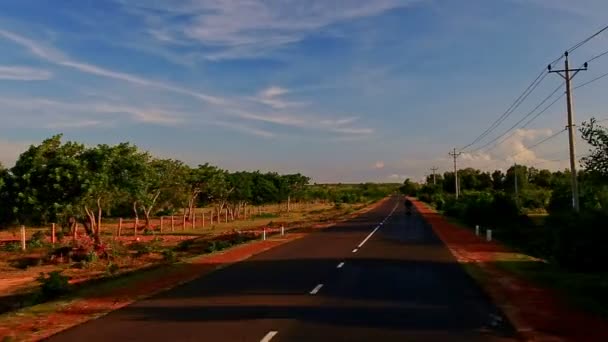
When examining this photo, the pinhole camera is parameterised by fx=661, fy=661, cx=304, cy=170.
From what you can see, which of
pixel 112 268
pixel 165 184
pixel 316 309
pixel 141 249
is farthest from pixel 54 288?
pixel 165 184

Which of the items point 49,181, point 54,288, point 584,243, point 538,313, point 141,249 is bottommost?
point 141,249

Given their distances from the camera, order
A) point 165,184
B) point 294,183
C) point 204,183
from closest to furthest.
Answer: point 165,184 → point 204,183 → point 294,183

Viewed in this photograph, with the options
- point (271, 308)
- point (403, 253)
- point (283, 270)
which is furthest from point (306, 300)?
point (403, 253)

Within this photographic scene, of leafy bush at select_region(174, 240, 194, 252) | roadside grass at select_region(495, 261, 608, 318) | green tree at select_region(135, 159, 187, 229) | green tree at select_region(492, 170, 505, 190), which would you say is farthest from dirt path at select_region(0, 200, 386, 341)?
green tree at select_region(492, 170, 505, 190)

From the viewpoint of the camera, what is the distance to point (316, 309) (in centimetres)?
1293

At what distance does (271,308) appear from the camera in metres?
13.2

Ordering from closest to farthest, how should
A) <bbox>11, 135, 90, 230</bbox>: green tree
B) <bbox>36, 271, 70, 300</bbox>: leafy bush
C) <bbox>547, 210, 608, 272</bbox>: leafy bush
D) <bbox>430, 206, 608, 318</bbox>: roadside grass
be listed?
<bbox>430, 206, 608, 318</bbox>: roadside grass, <bbox>36, 271, 70, 300</bbox>: leafy bush, <bbox>547, 210, 608, 272</bbox>: leafy bush, <bbox>11, 135, 90, 230</bbox>: green tree

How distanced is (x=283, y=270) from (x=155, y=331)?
10.7m

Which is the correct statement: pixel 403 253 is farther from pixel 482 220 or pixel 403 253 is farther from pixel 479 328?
pixel 482 220

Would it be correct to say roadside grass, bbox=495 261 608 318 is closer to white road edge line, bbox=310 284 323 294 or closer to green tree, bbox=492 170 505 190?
white road edge line, bbox=310 284 323 294

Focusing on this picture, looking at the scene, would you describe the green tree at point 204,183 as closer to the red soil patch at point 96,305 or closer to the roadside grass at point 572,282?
the red soil patch at point 96,305

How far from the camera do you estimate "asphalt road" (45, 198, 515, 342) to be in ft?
34.1

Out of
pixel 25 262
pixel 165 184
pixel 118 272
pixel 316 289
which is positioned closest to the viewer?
pixel 316 289

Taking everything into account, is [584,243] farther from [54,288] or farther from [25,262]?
Answer: [25,262]
